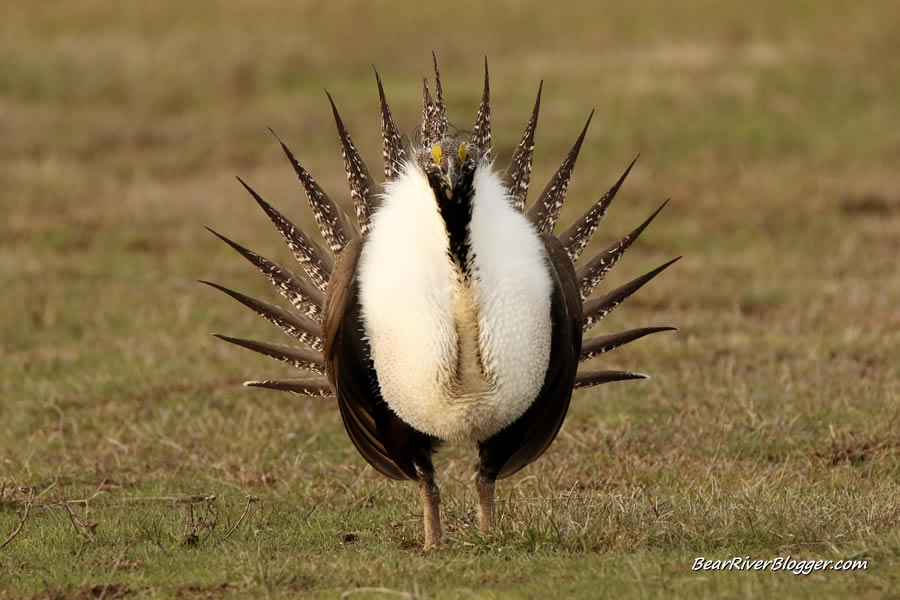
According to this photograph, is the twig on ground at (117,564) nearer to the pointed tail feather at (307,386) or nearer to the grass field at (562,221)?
the grass field at (562,221)

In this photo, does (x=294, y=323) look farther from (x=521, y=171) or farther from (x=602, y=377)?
(x=602, y=377)

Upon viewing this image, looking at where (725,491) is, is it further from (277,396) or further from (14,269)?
(14,269)

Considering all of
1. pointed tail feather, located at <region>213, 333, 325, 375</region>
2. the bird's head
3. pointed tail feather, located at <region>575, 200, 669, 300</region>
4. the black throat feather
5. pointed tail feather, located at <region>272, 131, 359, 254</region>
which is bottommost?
pointed tail feather, located at <region>213, 333, 325, 375</region>

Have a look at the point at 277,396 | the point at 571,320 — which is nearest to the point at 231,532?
the point at 571,320

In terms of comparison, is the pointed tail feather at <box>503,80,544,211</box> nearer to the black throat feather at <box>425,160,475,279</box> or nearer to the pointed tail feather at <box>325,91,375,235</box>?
the pointed tail feather at <box>325,91,375,235</box>

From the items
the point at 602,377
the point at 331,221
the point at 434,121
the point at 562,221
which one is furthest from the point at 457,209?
the point at 562,221

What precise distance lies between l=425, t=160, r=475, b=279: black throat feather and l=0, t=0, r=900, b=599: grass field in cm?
88

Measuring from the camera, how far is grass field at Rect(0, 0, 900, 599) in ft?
13.4

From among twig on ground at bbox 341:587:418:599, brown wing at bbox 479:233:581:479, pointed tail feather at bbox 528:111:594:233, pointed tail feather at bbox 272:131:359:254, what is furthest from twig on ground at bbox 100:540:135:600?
pointed tail feather at bbox 528:111:594:233

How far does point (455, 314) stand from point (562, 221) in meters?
6.76

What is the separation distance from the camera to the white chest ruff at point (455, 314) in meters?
3.91

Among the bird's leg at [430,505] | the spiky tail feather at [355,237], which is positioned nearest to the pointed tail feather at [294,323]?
the spiky tail feather at [355,237]

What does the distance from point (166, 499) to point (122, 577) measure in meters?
1.36

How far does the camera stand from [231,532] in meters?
4.53
